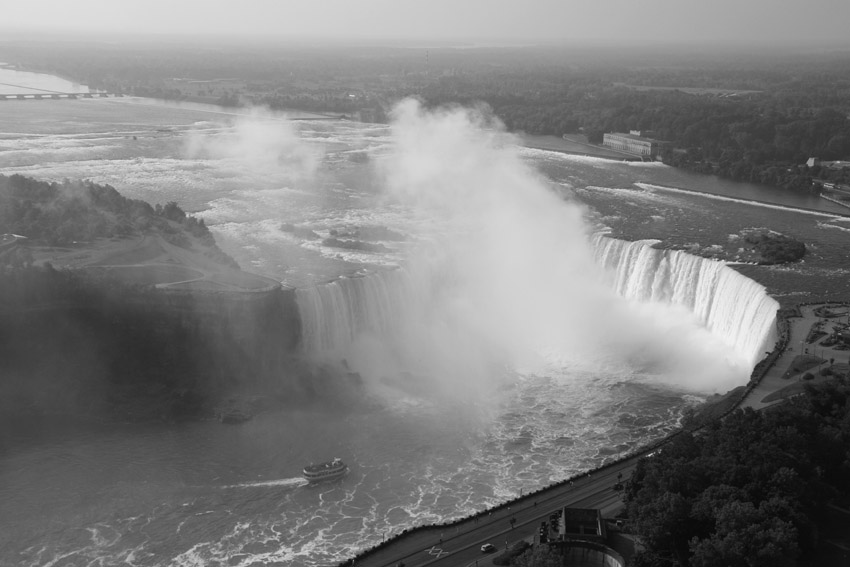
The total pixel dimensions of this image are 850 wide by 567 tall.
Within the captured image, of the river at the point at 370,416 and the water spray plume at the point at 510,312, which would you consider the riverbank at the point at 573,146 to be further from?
the water spray plume at the point at 510,312

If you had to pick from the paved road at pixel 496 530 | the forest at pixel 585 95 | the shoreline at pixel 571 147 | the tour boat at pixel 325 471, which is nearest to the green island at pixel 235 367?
Result: the paved road at pixel 496 530

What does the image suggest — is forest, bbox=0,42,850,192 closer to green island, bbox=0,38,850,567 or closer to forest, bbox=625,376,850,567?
green island, bbox=0,38,850,567

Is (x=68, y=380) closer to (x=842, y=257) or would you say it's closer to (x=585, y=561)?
(x=585, y=561)

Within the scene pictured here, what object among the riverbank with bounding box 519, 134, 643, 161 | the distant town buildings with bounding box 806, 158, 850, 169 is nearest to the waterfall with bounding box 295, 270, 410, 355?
the riverbank with bounding box 519, 134, 643, 161

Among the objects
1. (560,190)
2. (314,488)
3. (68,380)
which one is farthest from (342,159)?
(314,488)

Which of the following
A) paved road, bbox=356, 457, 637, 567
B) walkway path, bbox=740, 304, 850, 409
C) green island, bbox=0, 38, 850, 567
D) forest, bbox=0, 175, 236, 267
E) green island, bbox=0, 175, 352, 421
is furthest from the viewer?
forest, bbox=0, 175, 236, 267
